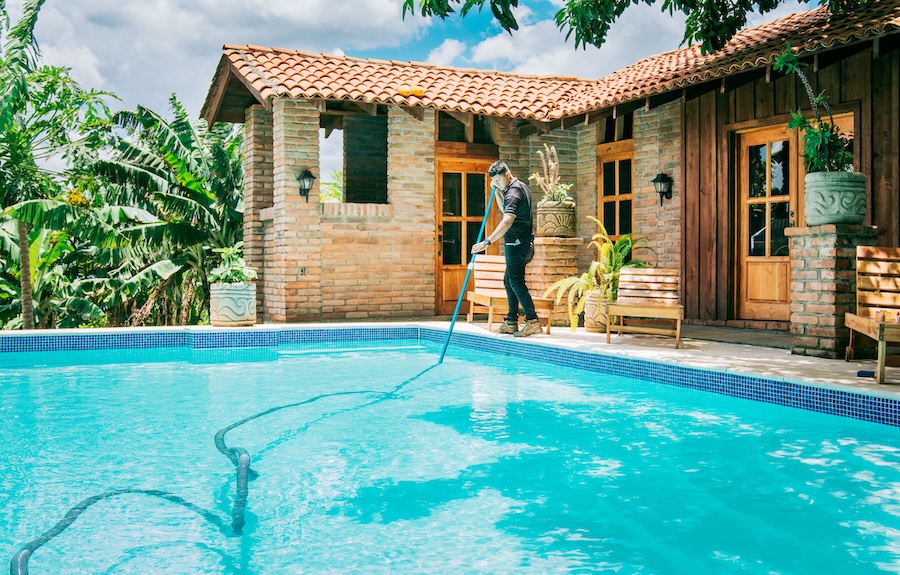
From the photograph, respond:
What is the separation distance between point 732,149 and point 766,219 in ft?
3.42

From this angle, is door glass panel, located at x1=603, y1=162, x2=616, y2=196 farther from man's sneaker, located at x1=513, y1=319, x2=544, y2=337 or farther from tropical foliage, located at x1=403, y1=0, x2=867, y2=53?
man's sneaker, located at x1=513, y1=319, x2=544, y2=337

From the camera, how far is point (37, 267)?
13812mm

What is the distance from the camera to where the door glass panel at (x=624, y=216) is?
12578 mm

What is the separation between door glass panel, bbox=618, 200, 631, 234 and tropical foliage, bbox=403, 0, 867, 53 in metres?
2.83

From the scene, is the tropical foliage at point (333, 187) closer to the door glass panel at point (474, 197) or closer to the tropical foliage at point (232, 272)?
the door glass panel at point (474, 197)

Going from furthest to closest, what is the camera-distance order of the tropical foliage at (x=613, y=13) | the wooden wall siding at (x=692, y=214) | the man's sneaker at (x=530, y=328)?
the wooden wall siding at (x=692, y=214) → the man's sneaker at (x=530, y=328) → the tropical foliage at (x=613, y=13)

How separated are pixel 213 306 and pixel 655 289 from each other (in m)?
5.50

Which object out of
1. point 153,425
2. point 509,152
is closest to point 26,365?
point 153,425

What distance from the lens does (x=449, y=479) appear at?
14.0 ft

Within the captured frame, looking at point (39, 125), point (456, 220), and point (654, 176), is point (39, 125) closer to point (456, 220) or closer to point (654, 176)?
point (456, 220)

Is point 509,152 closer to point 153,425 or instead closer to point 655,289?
point 655,289

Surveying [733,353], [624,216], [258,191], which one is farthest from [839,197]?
[258,191]

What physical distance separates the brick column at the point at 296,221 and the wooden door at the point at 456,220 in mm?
1939

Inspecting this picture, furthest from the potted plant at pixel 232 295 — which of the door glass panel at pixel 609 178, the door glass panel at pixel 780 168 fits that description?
the door glass panel at pixel 780 168
